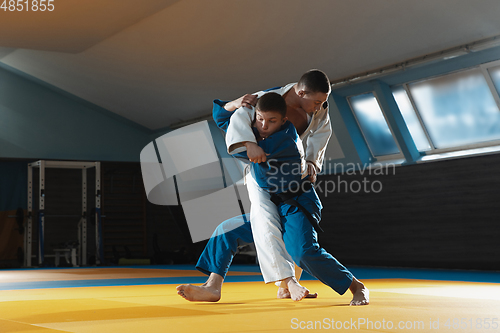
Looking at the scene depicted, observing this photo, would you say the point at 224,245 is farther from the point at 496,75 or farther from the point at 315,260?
the point at 496,75

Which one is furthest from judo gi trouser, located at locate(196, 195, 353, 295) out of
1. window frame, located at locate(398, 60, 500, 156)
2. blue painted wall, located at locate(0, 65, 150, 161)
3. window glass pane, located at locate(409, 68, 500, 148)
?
blue painted wall, located at locate(0, 65, 150, 161)

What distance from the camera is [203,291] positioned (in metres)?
2.43

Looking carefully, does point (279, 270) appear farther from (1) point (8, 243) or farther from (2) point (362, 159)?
(1) point (8, 243)

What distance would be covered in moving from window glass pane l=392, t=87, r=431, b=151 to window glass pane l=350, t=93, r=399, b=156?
0.32 m

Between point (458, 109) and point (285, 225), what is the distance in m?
5.20

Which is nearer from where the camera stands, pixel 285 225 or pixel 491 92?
pixel 285 225

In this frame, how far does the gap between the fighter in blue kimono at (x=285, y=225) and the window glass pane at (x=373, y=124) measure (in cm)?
536

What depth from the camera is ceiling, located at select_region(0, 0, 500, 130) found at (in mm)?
5398

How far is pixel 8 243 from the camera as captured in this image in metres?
9.80

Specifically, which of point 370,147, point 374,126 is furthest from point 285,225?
point 370,147

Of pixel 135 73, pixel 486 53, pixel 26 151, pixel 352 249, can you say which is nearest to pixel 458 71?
pixel 486 53

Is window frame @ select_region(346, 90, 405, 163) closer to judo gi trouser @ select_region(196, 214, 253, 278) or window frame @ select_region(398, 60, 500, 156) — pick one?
window frame @ select_region(398, 60, 500, 156)

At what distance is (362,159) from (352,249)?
4.54ft

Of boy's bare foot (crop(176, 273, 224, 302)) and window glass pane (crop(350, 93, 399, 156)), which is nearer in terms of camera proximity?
boy's bare foot (crop(176, 273, 224, 302))
